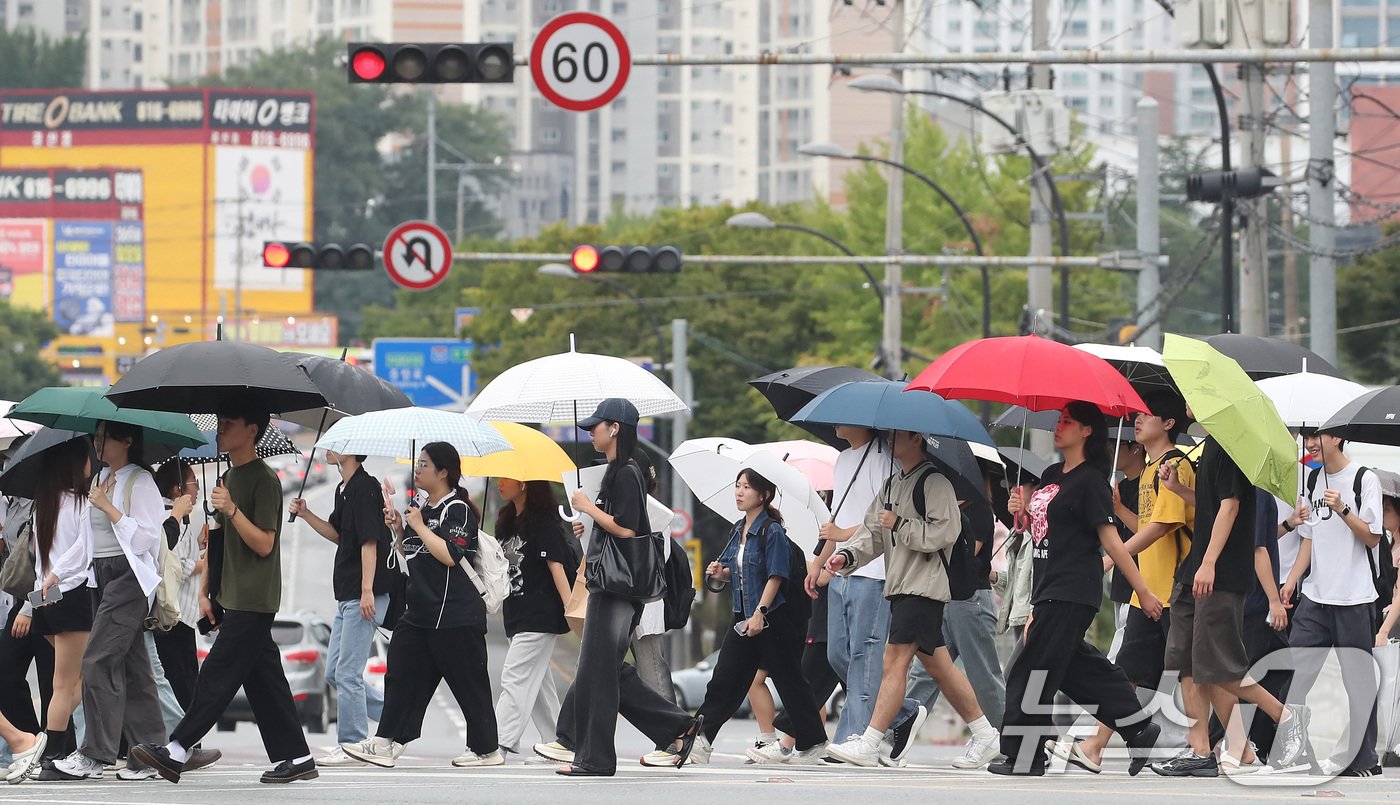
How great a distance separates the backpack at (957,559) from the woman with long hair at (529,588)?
222 cm

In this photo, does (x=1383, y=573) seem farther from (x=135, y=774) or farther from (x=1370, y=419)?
(x=135, y=774)

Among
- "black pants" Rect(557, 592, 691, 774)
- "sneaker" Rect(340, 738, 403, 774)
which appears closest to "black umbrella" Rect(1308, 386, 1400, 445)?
"black pants" Rect(557, 592, 691, 774)

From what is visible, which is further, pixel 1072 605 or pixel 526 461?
pixel 526 461

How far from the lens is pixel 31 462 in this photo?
11.8m

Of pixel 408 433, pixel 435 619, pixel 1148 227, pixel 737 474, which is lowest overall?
pixel 435 619

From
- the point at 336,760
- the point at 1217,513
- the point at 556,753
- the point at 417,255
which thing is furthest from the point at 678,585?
the point at 417,255

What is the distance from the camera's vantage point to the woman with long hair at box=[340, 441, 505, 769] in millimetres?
12203

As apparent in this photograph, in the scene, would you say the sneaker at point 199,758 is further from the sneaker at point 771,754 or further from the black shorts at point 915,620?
the black shorts at point 915,620

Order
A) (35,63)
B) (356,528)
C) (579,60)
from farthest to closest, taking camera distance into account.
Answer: (35,63), (579,60), (356,528)

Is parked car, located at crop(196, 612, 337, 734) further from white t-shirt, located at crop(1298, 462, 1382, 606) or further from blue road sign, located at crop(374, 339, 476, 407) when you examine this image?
blue road sign, located at crop(374, 339, 476, 407)

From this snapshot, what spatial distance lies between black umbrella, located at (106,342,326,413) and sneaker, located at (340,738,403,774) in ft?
6.50

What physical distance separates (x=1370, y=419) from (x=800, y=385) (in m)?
3.12

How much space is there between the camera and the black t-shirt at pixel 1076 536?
36.0 feet

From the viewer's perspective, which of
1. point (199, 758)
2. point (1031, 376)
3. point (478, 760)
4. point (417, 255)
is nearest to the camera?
point (1031, 376)
